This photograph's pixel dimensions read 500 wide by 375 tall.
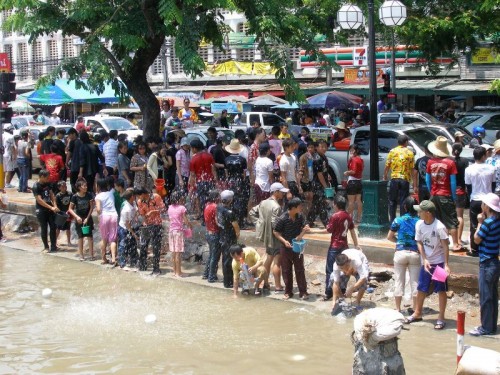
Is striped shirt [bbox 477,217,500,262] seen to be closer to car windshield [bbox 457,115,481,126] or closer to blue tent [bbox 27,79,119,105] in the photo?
car windshield [bbox 457,115,481,126]

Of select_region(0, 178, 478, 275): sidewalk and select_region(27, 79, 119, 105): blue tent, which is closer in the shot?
select_region(0, 178, 478, 275): sidewalk

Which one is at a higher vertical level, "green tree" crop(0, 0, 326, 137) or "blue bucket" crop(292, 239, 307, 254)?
"green tree" crop(0, 0, 326, 137)

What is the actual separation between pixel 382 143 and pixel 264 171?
4.43m

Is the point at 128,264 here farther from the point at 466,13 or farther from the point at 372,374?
the point at 466,13

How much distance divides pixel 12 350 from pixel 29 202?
393 inches

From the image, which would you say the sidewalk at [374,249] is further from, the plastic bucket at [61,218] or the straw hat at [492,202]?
the plastic bucket at [61,218]

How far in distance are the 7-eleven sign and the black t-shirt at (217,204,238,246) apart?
22021 mm

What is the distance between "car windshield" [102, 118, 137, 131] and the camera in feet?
94.3

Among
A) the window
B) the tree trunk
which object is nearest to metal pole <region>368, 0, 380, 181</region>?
the tree trunk

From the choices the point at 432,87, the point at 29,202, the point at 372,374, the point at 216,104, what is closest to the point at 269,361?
the point at 372,374

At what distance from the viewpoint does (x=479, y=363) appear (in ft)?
19.9

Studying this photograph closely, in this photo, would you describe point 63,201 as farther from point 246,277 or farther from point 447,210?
point 447,210

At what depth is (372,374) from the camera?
6824mm

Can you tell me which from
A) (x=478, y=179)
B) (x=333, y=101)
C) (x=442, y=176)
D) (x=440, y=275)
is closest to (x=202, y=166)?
(x=442, y=176)
